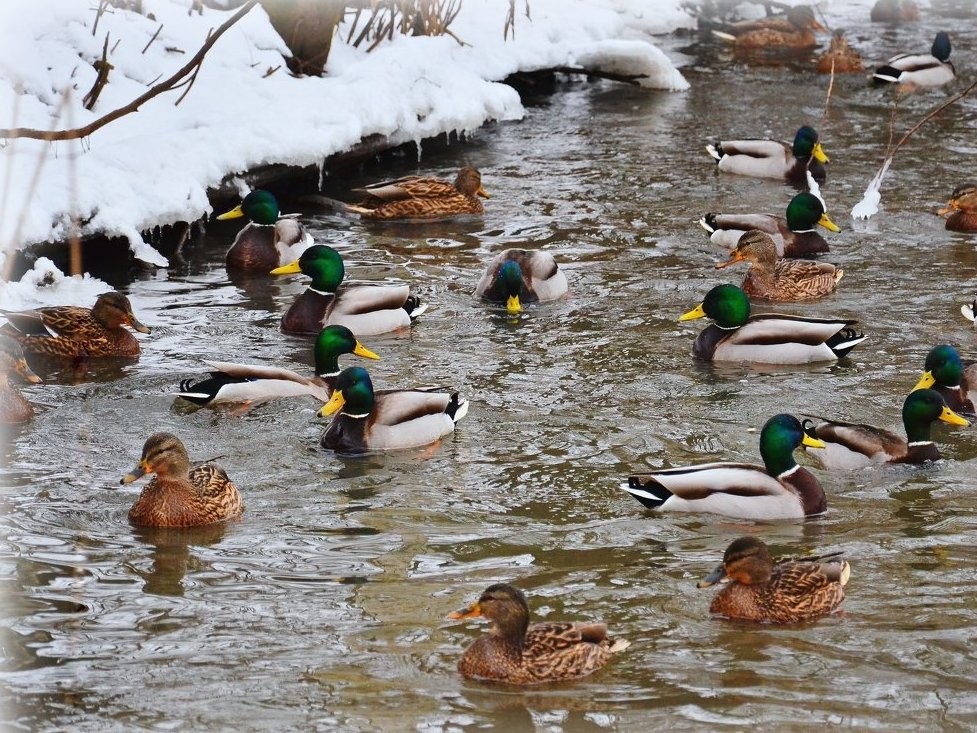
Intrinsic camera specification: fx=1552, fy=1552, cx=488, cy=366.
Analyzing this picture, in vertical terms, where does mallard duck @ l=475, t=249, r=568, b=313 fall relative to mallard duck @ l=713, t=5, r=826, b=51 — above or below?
below

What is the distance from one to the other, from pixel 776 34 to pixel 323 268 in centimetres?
1360

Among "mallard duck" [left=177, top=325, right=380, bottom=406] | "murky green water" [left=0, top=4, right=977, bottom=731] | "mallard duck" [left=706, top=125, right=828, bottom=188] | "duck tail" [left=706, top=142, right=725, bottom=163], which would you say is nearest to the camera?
"murky green water" [left=0, top=4, right=977, bottom=731]

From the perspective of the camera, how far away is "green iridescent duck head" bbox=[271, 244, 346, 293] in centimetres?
1111

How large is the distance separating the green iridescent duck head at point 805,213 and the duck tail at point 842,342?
3.04 meters

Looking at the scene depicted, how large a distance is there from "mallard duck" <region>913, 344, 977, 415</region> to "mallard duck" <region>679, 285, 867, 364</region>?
104cm

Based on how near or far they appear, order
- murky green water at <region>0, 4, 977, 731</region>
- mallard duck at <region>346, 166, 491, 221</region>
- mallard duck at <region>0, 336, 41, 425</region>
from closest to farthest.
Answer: murky green water at <region>0, 4, 977, 731</region> < mallard duck at <region>0, 336, 41, 425</region> < mallard duck at <region>346, 166, 491, 221</region>

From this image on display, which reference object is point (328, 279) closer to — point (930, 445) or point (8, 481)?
point (8, 481)

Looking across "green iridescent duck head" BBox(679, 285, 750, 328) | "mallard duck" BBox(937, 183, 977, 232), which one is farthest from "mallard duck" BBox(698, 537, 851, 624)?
"mallard duck" BBox(937, 183, 977, 232)

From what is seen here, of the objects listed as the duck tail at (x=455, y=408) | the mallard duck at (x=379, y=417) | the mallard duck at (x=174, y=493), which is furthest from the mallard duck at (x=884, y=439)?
the mallard duck at (x=174, y=493)

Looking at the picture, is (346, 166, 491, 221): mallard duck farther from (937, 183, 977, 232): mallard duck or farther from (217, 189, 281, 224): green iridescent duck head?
(937, 183, 977, 232): mallard duck

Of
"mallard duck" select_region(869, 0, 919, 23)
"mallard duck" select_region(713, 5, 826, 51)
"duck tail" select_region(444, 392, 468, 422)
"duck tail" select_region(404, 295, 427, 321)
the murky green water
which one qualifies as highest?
"mallard duck" select_region(869, 0, 919, 23)

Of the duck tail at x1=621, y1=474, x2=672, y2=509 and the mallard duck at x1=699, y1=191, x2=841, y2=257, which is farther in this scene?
the mallard duck at x1=699, y1=191, x2=841, y2=257

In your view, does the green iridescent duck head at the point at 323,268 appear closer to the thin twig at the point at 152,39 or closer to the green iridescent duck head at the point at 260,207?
the green iridescent duck head at the point at 260,207

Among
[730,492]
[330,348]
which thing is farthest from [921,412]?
[330,348]
